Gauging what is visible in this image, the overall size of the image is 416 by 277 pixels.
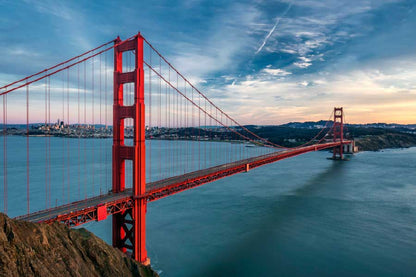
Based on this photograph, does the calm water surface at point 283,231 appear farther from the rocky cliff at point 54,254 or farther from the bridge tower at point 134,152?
the rocky cliff at point 54,254

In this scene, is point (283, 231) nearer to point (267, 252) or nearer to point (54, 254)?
point (267, 252)

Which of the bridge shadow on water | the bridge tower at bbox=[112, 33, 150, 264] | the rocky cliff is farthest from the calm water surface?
the rocky cliff

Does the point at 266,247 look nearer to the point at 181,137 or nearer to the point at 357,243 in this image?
the point at 357,243

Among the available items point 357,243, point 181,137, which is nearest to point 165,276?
point 357,243

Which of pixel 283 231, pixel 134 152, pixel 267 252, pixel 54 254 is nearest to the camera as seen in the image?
pixel 54 254

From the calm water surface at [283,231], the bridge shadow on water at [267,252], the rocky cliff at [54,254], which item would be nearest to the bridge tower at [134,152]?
the calm water surface at [283,231]

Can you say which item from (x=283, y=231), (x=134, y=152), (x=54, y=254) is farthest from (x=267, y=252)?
(x=54, y=254)

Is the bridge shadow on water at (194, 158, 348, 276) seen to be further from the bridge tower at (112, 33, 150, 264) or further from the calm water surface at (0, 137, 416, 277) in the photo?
the bridge tower at (112, 33, 150, 264)
